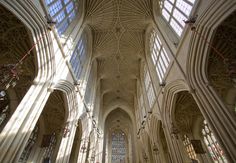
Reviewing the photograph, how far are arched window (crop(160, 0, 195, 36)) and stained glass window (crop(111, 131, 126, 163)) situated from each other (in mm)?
Result: 20718

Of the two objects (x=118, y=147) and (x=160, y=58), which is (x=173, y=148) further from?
(x=118, y=147)

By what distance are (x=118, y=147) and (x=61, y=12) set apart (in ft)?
73.1

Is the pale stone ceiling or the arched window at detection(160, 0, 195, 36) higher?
the pale stone ceiling

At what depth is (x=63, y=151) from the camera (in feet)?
25.4

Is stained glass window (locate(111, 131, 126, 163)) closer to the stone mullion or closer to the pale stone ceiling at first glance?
the pale stone ceiling

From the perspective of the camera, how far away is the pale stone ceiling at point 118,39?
1355 cm

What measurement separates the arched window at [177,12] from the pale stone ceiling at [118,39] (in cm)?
285

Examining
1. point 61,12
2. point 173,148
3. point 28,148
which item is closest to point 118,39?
point 61,12

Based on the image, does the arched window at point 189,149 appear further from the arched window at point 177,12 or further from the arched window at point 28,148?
the arched window at point 28,148

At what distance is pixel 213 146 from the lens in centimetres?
1162

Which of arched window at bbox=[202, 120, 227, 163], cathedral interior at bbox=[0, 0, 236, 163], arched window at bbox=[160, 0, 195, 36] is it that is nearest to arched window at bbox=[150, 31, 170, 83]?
cathedral interior at bbox=[0, 0, 236, 163]

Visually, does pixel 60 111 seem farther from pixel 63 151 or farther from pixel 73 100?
pixel 63 151

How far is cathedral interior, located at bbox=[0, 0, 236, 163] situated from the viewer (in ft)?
16.4

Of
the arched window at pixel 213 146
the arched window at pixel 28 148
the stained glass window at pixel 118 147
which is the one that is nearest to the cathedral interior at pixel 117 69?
the arched window at pixel 213 146
